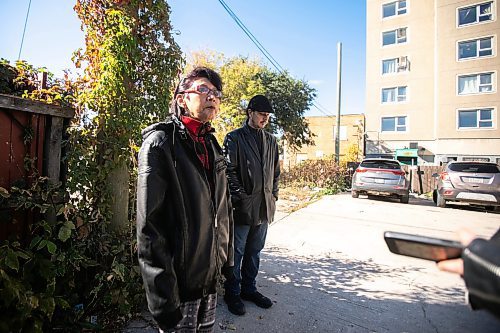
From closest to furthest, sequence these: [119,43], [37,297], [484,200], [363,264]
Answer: [37,297], [119,43], [363,264], [484,200]

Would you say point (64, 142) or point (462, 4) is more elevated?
point (462, 4)

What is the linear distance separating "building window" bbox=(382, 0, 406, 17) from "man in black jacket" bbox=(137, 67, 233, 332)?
98.1 feet

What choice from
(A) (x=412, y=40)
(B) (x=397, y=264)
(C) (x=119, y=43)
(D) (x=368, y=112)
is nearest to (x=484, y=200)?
(B) (x=397, y=264)

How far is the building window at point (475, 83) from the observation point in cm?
2127

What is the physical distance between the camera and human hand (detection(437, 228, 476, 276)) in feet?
2.44

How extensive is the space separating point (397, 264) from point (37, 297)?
173 inches

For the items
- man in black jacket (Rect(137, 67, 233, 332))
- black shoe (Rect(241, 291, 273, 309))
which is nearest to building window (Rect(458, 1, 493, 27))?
black shoe (Rect(241, 291, 273, 309))

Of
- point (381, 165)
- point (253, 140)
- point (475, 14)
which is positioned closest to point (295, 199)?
point (381, 165)

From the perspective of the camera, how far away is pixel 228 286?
2818 mm

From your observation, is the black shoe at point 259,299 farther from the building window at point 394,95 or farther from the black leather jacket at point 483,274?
the building window at point 394,95

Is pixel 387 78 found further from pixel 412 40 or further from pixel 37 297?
pixel 37 297

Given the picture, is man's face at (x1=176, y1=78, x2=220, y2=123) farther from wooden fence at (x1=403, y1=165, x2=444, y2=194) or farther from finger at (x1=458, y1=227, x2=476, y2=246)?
wooden fence at (x1=403, y1=165, x2=444, y2=194)

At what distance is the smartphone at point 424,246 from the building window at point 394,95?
27563 mm

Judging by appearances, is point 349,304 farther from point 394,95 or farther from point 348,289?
point 394,95
